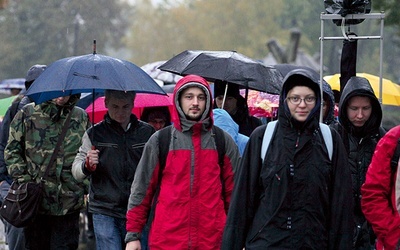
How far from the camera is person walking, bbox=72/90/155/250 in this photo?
870cm

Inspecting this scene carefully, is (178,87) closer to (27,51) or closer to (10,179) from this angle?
(10,179)

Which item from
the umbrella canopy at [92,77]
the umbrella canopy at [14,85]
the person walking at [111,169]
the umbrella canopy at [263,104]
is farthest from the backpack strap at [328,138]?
the umbrella canopy at [14,85]

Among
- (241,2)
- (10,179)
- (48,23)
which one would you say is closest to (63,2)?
(48,23)

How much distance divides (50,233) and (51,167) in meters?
0.59

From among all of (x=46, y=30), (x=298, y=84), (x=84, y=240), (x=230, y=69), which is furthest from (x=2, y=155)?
(x=46, y=30)

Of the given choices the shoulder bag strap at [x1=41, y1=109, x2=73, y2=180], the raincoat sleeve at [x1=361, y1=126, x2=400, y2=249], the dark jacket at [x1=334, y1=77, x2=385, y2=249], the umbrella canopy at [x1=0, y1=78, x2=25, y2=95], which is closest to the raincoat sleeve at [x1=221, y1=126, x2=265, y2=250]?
the raincoat sleeve at [x1=361, y1=126, x2=400, y2=249]

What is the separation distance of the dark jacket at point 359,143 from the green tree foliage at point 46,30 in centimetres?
6010

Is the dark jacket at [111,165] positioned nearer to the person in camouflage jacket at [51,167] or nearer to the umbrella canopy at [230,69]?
the person in camouflage jacket at [51,167]

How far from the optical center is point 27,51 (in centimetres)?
7231

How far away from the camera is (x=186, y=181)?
729cm

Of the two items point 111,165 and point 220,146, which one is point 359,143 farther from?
point 111,165

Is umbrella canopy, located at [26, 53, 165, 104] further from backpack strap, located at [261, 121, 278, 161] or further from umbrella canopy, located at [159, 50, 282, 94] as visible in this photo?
backpack strap, located at [261, 121, 278, 161]

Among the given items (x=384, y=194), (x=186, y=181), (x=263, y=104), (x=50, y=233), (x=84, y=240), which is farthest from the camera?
(x=84, y=240)

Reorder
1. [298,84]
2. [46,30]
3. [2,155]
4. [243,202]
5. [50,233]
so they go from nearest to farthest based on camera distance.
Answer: [243,202] < [298,84] < [50,233] < [2,155] < [46,30]
